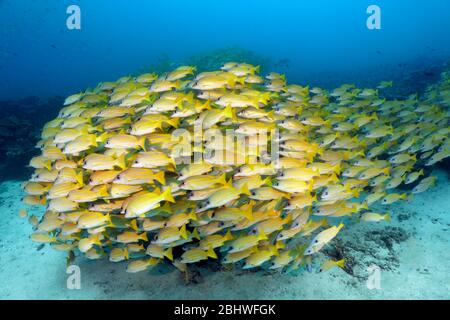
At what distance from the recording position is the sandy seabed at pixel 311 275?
4.48m

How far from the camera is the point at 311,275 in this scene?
4.69 m

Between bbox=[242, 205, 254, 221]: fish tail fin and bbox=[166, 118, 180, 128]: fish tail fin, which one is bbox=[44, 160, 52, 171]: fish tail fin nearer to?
bbox=[166, 118, 180, 128]: fish tail fin

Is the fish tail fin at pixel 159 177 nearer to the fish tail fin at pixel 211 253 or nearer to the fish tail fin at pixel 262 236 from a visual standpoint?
the fish tail fin at pixel 211 253

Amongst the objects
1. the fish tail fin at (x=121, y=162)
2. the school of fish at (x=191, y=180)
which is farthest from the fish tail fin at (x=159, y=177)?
the fish tail fin at (x=121, y=162)

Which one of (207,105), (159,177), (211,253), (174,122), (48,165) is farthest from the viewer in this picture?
(48,165)

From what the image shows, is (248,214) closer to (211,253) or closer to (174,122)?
(211,253)

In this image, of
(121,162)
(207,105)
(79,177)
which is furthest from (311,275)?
(79,177)

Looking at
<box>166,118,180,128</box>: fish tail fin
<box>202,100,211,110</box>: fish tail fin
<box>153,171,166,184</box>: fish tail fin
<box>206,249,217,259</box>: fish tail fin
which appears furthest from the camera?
<box>202,100,211,110</box>: fish tail fin

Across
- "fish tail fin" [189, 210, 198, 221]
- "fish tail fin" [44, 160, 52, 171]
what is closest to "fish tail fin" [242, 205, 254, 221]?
"fish tail fin" [189, 210, 198, 221]

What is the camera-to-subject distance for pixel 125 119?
466 centimetres

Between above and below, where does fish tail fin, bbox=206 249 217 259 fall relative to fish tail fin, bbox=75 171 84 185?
below

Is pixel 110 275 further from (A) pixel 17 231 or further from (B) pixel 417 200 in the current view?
(B) pixel 417 200

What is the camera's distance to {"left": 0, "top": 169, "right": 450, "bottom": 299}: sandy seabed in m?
4.48
